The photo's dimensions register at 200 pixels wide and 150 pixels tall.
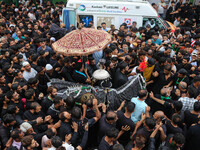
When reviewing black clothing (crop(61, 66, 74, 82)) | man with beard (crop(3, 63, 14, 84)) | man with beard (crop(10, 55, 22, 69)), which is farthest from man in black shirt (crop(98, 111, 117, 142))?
man with beard (crop(10, 55, 22, 69))

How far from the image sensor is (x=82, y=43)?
4617 mm

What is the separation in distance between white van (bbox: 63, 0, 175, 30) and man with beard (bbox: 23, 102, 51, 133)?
6.50 m

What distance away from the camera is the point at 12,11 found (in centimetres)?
1276

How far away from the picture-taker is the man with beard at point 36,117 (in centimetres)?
384


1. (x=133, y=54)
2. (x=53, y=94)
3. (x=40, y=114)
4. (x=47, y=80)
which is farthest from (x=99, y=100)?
(x=133, y=54)

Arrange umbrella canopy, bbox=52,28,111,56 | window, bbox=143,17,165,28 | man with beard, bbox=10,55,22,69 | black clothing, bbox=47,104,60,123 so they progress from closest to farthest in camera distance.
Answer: black clothing, bbox=47,104,60,123
umbrella canopy, bbox=52,28,111,56
man with beard, bbox=10,55,22,69
window, bbox=143,17,165,28

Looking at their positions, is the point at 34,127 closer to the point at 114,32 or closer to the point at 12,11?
the point at 114,32

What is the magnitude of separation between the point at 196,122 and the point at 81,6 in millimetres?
7813

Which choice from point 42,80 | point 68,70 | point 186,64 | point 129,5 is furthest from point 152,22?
point 42,80

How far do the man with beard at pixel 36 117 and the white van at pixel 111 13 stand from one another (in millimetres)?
6504

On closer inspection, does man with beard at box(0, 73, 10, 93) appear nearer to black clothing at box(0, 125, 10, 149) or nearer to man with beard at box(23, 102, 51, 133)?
man with beard at box(23, 102, 51, 133)

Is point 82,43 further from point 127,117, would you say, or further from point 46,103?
point 127,117

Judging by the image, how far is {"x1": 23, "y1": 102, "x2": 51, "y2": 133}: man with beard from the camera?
3.84m

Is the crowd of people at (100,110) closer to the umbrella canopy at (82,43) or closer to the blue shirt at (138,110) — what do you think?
the blue shirt at (138,110)
